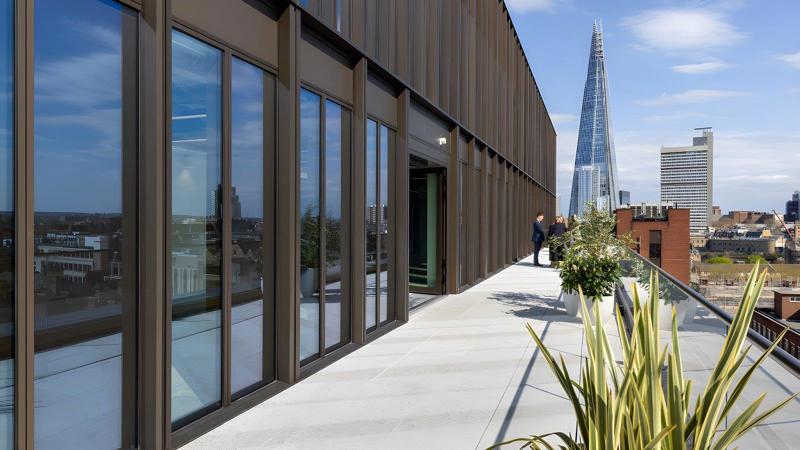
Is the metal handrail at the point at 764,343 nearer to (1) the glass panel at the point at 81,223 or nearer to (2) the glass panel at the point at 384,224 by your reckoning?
(1) the glass panel at the point at 81,223

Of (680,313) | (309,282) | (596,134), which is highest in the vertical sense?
(596,134)

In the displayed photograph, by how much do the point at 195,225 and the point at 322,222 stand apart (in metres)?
2.09

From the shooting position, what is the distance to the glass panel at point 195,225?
169 inches

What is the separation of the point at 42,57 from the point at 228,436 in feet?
9.40

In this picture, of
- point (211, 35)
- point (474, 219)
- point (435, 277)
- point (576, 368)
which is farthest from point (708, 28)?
point (211, 35)

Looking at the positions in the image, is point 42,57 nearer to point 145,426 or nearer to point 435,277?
point 145,426

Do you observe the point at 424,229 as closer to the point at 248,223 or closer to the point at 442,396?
the point at 442,396

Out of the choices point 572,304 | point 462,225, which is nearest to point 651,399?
point 572,304

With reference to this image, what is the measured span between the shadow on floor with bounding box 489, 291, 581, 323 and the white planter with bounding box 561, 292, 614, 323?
13cm

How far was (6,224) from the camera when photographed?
9.64ft

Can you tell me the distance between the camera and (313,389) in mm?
5594

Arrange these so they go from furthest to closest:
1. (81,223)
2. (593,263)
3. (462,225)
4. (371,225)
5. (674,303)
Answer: (462,225), (593,263), (371,225), (674,303), (81,223)

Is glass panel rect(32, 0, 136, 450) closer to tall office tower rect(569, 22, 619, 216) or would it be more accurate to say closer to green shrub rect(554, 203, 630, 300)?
green shrub rect(554, 203, 630, 300)

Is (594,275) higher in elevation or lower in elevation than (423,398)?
higher
